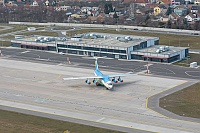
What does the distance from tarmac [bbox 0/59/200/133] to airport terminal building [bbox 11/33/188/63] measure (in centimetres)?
1957

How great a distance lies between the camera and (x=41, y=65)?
529 ft

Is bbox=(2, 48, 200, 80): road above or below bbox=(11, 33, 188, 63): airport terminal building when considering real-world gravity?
below

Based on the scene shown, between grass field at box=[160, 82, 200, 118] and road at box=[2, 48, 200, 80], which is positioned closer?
grass field at box=[160, 82, 200, 118]

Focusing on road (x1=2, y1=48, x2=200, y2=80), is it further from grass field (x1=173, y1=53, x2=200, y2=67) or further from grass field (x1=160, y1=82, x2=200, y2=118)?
grass field (x1=160, y1=82, x2=200, y2=118)

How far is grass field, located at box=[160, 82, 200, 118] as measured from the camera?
10375cm

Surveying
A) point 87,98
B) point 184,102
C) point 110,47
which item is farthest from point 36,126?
point 110,47

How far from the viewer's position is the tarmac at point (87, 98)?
3856 inches

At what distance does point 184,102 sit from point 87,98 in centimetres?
2476

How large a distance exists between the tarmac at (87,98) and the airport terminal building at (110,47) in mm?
19566

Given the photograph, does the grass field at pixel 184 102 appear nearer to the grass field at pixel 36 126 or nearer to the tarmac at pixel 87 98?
the tarmac at pixel 87 98

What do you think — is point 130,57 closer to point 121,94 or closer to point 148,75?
point 148,75

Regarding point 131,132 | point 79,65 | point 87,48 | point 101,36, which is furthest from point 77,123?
point 101,36

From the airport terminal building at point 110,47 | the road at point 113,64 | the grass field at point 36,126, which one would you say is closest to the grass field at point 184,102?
the road at point 113,64

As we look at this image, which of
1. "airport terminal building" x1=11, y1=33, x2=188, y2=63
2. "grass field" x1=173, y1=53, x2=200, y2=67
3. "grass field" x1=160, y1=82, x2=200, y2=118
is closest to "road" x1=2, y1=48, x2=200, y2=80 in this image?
"airport terminal building" x1=11, y1=33, x2=188, y2=63
